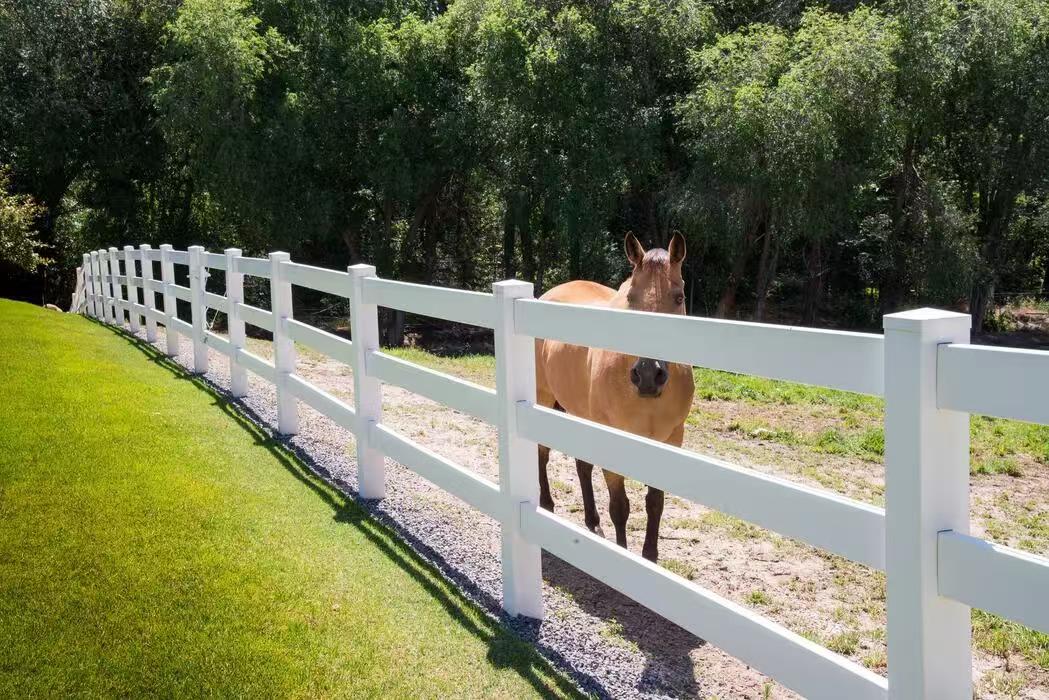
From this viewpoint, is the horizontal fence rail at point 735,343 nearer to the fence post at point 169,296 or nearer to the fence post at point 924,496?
the fence post at point 924,496

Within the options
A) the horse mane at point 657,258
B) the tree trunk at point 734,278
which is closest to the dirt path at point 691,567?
the horse mane at point 657,258

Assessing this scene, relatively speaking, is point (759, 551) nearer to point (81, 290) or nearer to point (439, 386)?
point (439, 386)

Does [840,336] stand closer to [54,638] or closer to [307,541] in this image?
[54,638]

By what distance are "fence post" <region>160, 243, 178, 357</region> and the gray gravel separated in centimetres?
574

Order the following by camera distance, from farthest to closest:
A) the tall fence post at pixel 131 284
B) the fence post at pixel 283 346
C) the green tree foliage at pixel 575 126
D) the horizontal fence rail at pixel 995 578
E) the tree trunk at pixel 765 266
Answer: the tree trunk at pixel 765 266 → the green tree foliage at pixel 575 126 → the tall fence post at pixel 131 284 → the fence post at pixel 283 346 → the horizontal fence rail at pixel 995 578

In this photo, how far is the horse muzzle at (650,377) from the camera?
12.8ft

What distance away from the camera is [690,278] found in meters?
23.1

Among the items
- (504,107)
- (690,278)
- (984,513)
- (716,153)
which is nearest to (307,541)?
(984,513)

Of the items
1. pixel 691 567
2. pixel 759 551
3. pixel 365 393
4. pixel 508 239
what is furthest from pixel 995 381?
Answer: pixel 508 239

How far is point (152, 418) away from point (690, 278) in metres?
17.7

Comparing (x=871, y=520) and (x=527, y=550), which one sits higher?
(x=871, y=520)

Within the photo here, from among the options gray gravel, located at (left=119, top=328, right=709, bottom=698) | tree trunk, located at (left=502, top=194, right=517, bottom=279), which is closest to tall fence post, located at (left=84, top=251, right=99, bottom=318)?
tree trunk, located at (left=502, top=194, right=517, bottom=279)

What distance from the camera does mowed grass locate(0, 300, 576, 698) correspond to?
3.12m

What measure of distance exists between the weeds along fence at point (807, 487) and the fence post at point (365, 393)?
94 centimetres
